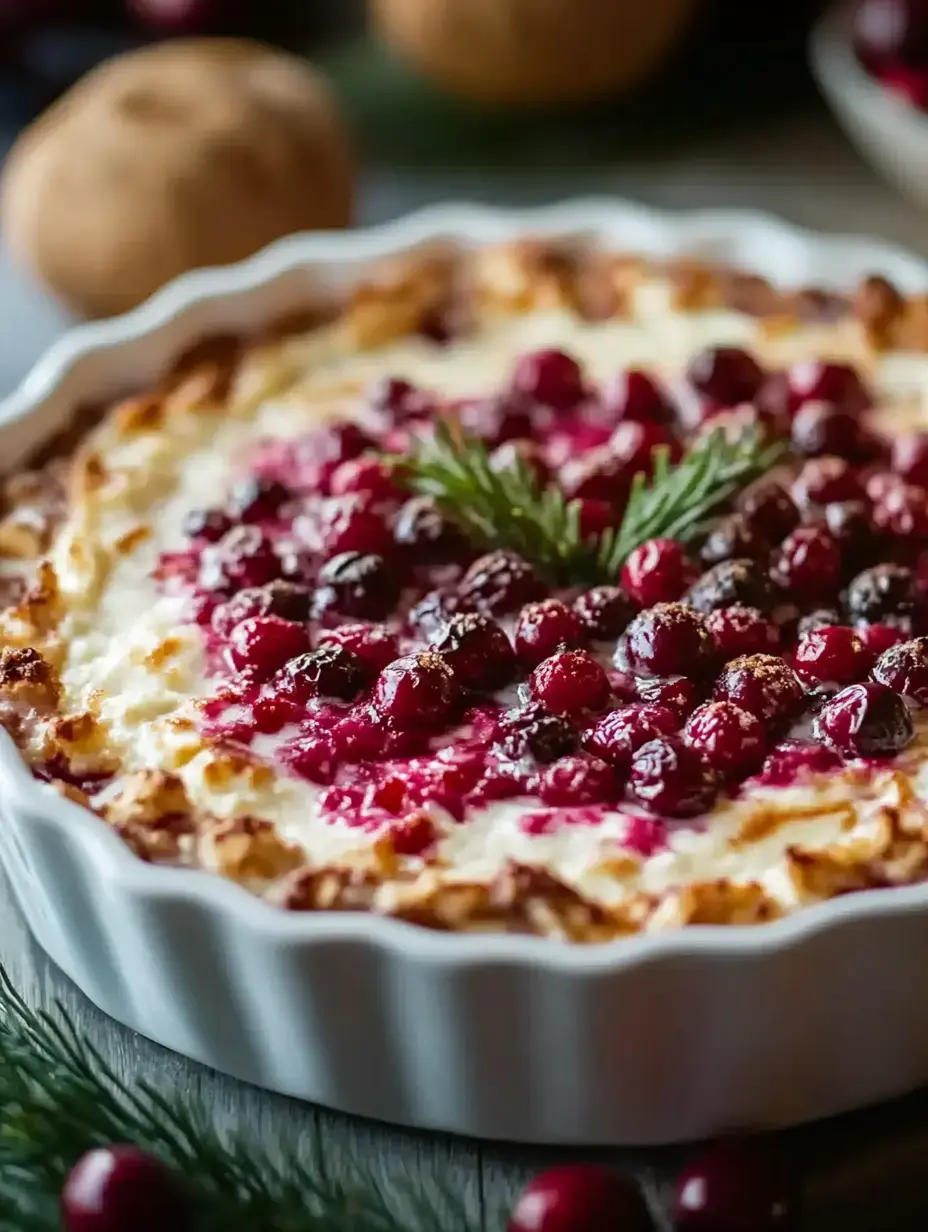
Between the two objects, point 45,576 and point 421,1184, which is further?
point 45,576

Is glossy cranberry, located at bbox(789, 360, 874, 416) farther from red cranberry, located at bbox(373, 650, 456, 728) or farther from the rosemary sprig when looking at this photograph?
red cranberry, located at bbox(373, 650, 456, 728)

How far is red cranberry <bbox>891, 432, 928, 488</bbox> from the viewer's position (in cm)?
241

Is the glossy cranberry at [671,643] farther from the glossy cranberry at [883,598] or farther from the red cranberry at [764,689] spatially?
the glossy cranberry at [883,598]

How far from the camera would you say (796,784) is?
1919mm

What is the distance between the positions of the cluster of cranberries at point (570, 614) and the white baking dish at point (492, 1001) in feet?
0.63

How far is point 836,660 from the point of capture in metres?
2.04

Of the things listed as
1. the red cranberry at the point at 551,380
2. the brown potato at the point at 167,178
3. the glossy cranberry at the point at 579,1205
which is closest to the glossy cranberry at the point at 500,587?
the red cranberry at the point at 551,380

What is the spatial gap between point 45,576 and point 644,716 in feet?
2.60

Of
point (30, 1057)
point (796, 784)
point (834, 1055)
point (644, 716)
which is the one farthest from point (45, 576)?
point (834, 1055)

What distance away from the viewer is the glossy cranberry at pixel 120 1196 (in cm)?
165

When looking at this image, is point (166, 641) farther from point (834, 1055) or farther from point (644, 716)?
point (834, 1055)

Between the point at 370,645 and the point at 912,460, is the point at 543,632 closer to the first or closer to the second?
the point at 370,645

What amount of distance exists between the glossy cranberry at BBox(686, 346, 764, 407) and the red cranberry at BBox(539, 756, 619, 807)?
33.0 inches

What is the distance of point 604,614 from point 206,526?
22.1 inches
